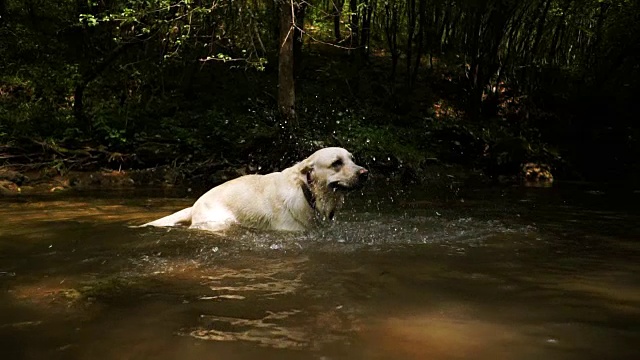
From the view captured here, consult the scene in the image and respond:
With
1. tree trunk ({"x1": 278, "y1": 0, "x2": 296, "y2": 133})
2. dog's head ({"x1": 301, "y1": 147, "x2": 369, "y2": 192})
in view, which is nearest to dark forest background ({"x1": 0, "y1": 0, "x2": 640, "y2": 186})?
tree trunk ({"x1": 278, "y1": 0, "x2": 296, "y2": 133})

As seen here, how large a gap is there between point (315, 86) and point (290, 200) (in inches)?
484

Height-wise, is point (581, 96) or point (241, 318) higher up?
point (581, 96)

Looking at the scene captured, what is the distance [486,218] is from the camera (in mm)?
7820

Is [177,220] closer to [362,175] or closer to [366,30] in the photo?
[362,175]

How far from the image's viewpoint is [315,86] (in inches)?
718

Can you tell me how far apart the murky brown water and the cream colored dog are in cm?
30

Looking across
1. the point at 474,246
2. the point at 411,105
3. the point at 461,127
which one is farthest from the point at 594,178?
the point at 474,246

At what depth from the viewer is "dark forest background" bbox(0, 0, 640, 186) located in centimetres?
1289

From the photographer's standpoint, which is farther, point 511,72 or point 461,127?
point 511,72

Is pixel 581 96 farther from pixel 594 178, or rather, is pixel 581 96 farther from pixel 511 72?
pixel 594 178

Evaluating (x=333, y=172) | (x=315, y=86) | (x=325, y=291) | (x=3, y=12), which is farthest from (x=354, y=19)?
(x=325, y=291)

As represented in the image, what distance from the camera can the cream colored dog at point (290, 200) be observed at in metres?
6.30

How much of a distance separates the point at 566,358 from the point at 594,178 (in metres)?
14.2

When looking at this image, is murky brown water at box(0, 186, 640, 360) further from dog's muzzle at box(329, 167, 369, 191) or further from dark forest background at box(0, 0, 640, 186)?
dark forest background at box(0, 0, 640, 186)
